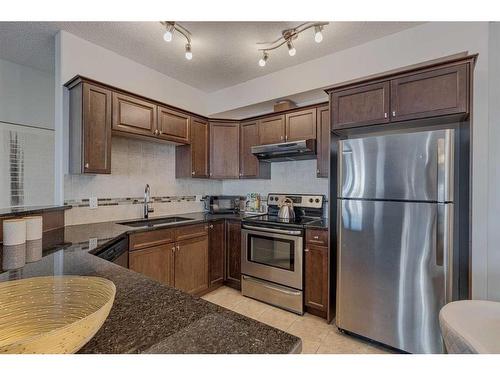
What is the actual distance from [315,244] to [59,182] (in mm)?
2480

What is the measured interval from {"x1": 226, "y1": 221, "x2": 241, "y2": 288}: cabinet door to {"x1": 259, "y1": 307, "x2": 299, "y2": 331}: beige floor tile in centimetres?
59

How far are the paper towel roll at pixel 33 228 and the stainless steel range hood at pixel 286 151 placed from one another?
7.12 ft

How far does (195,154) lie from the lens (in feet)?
10.6

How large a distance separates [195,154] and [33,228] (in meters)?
1.88

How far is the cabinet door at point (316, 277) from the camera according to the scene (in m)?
2.34

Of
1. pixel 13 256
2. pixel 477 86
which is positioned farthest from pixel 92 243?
pixel 477 86

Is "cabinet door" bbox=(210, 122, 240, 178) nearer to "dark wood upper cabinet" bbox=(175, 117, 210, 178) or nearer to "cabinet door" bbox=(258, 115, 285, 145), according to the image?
"dark wood upper cabinet" bbox=(175, 117, 210, 178)

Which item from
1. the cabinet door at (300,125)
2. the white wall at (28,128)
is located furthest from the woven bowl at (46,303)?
the white wall at (28,128)

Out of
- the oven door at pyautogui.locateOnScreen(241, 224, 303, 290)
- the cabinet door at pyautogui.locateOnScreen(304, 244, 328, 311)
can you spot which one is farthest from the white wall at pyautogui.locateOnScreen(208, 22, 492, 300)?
the oven door at pyautogui.locateOnScreen(241, 224, 303, 290)

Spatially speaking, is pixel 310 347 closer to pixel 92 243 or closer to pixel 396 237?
pixel 396 237

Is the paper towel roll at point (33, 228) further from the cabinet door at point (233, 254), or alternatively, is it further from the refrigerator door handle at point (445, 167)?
the refrigerator door handle at point (445, 167)

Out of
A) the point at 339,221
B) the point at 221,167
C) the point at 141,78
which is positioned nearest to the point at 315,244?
the point at 339,221
